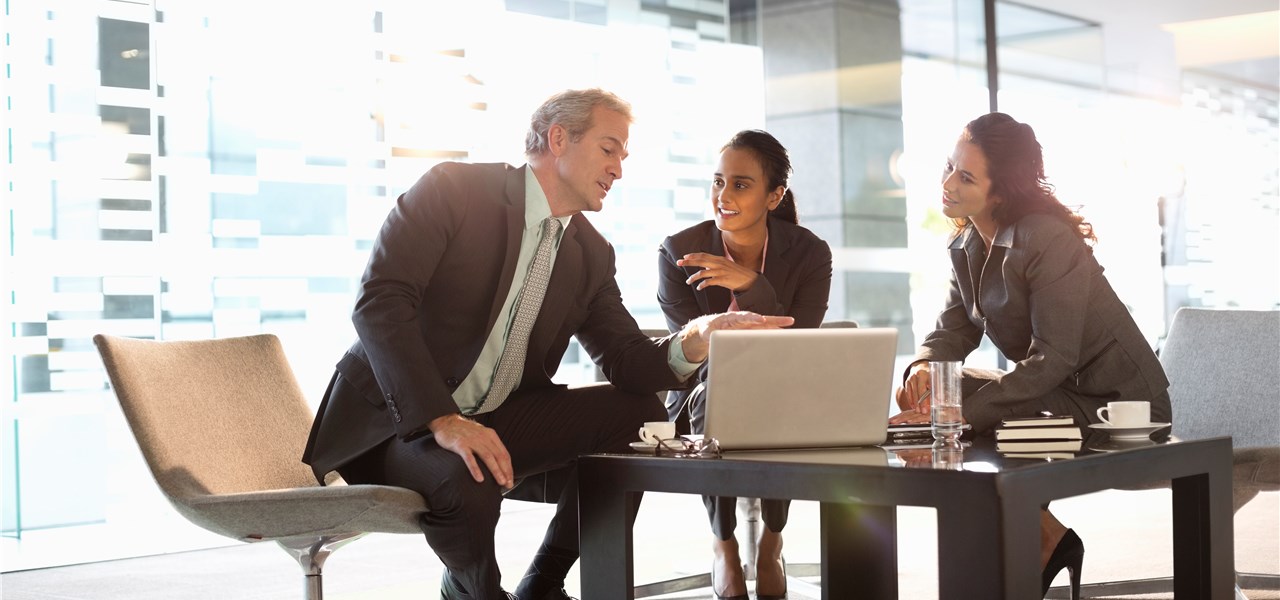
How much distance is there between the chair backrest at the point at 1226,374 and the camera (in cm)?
329

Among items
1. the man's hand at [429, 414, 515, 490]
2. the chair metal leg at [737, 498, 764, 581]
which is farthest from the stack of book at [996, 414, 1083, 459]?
the chair metal leg at [737, 498, 764, 581]

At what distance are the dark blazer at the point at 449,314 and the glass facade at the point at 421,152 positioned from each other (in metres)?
1.67

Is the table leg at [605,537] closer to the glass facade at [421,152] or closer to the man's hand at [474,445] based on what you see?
the man's hand at [474,445]

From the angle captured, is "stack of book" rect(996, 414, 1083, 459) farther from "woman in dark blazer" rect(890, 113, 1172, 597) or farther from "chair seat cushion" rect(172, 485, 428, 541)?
"chair seat cushion" rect(172, 485, 428, 541)

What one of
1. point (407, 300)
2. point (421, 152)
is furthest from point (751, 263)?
point (421, 152)

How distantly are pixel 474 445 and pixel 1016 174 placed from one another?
1539 millimetres

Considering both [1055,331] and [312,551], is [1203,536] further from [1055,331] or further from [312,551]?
[312,551]

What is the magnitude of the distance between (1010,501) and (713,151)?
4631 mm

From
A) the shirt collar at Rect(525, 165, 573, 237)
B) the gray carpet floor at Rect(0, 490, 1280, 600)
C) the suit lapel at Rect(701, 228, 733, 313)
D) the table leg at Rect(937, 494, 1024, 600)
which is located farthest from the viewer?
the gray carpet floor at Rect(0, 490, 1280, 600)

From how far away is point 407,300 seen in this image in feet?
8.00

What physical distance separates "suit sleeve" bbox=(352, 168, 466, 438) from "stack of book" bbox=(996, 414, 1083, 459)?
970 millimetres

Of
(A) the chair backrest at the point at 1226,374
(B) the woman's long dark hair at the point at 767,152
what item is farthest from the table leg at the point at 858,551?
(A) the chair backrest at the point at 1226,374

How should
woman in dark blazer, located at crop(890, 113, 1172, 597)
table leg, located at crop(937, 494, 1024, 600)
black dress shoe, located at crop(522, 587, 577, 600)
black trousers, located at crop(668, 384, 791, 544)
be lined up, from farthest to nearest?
black trousers, located at crop(668, 384, 791, 544) → woman in dark blazer, located at crop(890, 113, 1172, 597) → black dress shoe, located at crop(522, 587, 577, 600) → table leg, located at crop(937, 494, 1024, 600)

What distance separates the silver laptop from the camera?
209cm
